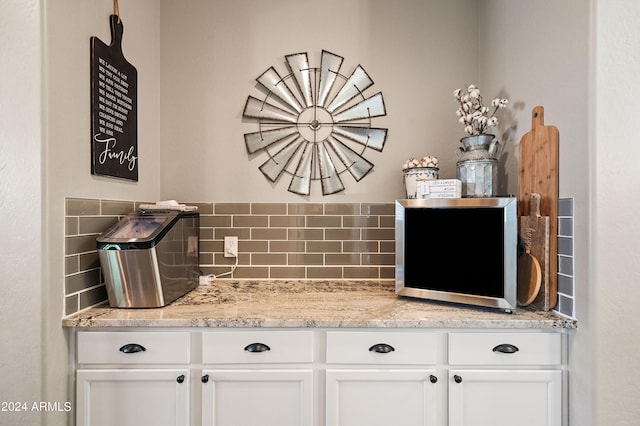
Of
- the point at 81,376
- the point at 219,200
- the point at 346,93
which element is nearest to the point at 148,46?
the point at 219,200

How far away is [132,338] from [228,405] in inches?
17.9

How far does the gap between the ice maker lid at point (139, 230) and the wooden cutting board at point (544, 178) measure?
1.58 meters

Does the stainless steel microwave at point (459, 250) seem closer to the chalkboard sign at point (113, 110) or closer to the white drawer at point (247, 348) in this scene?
the white drawer at point (247, 348)

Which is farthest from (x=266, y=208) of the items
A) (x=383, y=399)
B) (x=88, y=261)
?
(x=383, y=399)

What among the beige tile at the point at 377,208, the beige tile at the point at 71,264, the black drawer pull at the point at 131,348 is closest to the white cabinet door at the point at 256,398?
the black drawer pull at the point at 131,348

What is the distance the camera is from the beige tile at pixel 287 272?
6.09ft

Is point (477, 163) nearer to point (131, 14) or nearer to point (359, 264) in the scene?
point (359, 264)

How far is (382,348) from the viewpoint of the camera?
3.98 feet

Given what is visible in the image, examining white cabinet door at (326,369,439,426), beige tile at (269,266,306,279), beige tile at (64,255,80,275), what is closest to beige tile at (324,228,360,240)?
beige tile at (269,266,306,279)

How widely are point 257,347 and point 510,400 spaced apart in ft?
3.27

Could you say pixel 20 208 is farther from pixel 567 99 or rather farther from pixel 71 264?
pixel 567 99

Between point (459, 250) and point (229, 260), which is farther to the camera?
point (229, 260)

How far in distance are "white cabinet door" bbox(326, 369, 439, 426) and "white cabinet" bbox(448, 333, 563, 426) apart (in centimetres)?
10

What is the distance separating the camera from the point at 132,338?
1.21 meters
